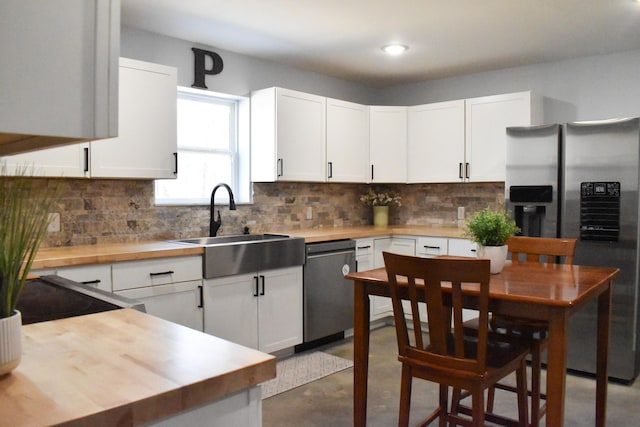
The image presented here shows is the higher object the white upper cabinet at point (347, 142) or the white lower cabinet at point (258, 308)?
the white upper cabinet at point (347, 142)

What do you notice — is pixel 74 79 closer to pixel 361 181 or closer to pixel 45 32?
pixel 45 32

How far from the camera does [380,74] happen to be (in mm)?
5012

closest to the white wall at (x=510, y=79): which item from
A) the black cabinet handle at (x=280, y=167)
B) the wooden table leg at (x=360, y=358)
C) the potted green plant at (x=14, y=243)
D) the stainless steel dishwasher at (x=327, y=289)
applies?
the black cabinet handle at (x=280, y=167)

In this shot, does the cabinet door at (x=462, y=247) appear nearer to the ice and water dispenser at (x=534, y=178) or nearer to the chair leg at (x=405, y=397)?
the ice and water dispenser at (x=534, y=178)

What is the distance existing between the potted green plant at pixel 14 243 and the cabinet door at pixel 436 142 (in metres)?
4.11

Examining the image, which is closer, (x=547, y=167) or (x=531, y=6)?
(x=531, y=6)

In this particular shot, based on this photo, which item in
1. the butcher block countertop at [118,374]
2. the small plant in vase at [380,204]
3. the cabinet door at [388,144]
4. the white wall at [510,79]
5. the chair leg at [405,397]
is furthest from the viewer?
the small plant in vase at [380,204]

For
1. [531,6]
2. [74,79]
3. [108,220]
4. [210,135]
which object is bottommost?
[108,220]

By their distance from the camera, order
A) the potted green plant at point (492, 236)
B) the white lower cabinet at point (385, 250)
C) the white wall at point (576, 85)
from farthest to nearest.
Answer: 1. the white lower cabinet at point (385, 250)
2. the white wall at point (576, 85)
3. the potted green plant at point (492, 236)

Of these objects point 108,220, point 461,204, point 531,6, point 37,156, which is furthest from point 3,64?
point 461,204

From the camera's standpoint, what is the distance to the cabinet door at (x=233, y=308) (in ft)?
10.8

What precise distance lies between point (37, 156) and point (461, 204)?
363 centimetres

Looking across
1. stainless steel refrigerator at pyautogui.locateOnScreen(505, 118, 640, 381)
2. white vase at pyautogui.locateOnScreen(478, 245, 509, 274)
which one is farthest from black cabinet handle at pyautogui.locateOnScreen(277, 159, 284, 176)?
white vase at pyautogui.locateOnScreen(478, 245, 509, 274)

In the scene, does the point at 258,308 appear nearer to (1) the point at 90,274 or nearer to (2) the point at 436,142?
(1) the point at 90,274
